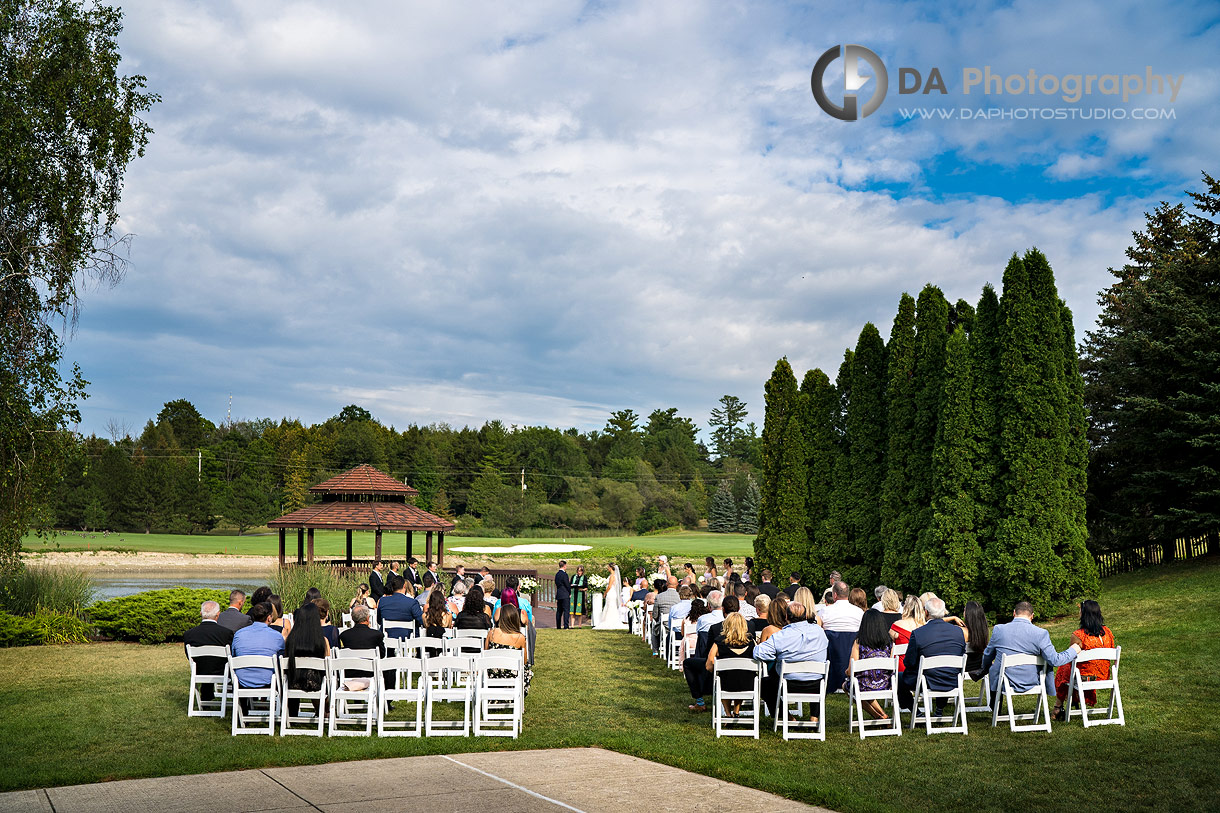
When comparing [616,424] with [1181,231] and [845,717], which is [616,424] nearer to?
[1181,231]

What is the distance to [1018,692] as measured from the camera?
9414 mm

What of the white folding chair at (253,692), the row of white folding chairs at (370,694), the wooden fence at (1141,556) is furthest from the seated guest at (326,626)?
the wooden fence at (1141,556)

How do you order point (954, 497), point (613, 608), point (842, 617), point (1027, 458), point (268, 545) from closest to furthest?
point (842, 617), point (1027, 458), point (954, 497), point (613, 608), point (268, 545)

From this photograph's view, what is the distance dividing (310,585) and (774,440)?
12.5 meters

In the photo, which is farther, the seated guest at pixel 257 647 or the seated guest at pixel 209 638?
the seated guest at pixel 209 638

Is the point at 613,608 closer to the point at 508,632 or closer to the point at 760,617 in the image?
the point at 760,617

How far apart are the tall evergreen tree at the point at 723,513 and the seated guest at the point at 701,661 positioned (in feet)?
265

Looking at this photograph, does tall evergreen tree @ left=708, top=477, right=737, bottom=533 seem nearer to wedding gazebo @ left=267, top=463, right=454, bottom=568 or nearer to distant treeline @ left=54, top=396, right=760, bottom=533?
distant treeline @ left=54, top=396, right=760, bottom=533

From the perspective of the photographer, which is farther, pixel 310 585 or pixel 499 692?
pixel 310 585

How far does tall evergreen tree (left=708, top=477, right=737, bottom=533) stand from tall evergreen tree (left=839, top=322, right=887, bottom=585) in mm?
69894

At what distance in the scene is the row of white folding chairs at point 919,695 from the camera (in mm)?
9141

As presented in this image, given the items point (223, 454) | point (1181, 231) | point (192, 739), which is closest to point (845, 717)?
point (192, 739)

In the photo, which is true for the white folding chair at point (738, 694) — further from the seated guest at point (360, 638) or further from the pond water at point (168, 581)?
the pond water at point (168, 581)

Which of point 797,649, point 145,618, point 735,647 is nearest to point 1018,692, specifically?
point 797,649
